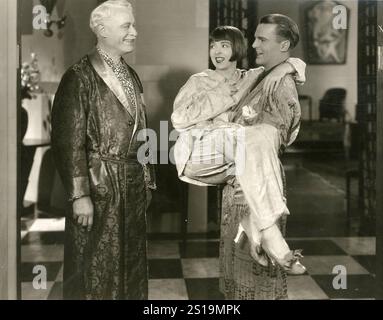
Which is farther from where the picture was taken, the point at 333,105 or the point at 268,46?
the point at 333,105

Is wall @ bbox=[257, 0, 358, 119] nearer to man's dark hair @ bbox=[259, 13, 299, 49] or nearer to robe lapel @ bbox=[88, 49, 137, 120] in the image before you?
man's dark hair @ bbox=[259, 13, 299, 49]

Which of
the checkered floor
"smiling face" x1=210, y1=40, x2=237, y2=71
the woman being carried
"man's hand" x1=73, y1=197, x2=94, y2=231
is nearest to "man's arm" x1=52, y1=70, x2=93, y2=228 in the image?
"man's hand" x1=73, y1=197, x2=94, y2=231

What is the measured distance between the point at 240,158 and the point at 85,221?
23.2 inches

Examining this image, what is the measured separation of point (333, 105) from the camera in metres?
2.03

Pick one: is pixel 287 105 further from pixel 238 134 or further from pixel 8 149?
pixel 8 149

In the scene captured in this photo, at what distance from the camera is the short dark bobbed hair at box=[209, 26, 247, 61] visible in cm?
189

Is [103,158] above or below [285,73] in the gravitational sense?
below

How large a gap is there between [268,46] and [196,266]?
852mm

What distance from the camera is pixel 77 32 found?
1.87 meters

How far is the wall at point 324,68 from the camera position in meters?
1.92

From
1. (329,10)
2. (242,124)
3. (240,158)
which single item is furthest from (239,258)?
(329,10)

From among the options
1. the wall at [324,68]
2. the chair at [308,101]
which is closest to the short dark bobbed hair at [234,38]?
the wall at [324,68]

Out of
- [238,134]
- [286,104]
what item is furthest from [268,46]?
[238,134]
